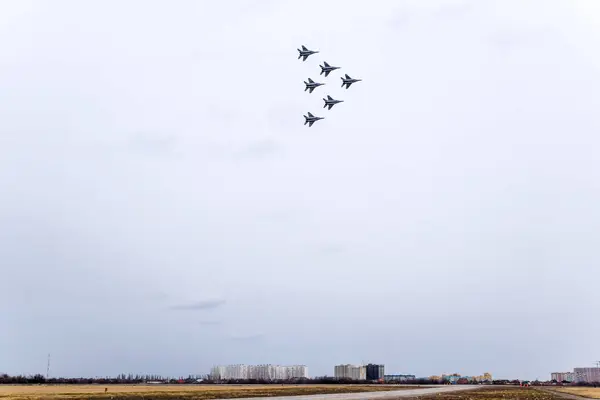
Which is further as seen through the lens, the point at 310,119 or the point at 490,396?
the point at 310,119

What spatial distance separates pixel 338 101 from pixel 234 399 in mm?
58715

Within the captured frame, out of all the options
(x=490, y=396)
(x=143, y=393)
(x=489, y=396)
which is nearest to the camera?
(x=489, y=396)

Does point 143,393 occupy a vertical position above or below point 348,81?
below

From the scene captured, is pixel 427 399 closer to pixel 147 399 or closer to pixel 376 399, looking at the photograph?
pixel 376 399

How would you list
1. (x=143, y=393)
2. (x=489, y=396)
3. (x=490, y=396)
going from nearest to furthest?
(x=489, y=396) → (x=490, y=396) → (x=143, y=393)

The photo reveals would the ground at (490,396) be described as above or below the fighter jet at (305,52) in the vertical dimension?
below

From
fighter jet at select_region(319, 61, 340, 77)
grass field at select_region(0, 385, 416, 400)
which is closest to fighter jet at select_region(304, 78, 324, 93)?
fighter jet at select_region(319, 61, 340, 77)

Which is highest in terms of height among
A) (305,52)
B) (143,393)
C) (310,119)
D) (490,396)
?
(305,52)

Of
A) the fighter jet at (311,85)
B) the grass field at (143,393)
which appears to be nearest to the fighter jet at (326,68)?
the fighter jet at (311,85)

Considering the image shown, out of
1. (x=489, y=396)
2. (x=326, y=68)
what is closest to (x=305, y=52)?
(x=326, y=68)

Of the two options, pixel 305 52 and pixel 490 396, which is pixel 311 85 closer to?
pixel 305 52

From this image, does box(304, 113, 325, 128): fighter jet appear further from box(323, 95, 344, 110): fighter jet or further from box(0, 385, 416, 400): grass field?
box(0, 385, 416, 400): grass field

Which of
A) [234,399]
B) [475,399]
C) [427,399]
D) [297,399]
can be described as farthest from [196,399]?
[475,399]

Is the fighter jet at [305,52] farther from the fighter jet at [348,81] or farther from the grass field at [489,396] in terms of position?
the grass field at [489,396]
